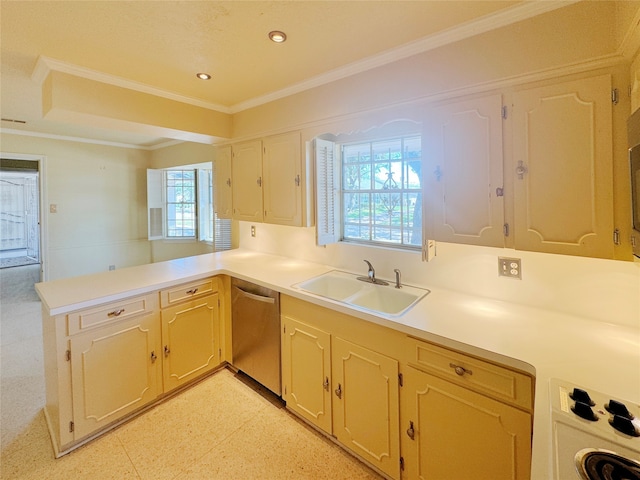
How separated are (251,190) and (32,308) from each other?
395 centimetres

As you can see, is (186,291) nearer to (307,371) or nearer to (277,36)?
(307,371)

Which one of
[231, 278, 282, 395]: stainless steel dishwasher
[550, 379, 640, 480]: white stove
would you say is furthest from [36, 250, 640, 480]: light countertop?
[231, 278, 282, 395]: stainless steel dishwasher

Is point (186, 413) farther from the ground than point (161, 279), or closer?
closer

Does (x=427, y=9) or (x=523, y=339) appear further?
(x=427, y=9)

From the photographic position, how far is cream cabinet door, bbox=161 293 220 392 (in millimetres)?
2211

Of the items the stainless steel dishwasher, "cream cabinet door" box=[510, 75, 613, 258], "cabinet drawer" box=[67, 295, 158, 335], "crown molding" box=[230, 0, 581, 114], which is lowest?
the stainless steel dishwasher

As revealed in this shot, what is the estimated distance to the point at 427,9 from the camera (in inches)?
55.3

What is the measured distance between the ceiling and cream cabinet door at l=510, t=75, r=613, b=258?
0.44 metres

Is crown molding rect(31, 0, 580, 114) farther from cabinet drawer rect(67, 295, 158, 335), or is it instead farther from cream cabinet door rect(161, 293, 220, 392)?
cream cabinet door rect(161, 293, 220, 392)

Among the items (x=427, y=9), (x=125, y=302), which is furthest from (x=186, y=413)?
(x=427, y=9)

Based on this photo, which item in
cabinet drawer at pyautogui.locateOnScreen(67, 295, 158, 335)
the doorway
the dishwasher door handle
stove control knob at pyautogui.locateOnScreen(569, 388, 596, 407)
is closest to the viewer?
stove control knob at pyautogui.locateOnScreen(569, 388, 596, 407)

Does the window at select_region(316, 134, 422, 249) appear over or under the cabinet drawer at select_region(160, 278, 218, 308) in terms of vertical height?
over

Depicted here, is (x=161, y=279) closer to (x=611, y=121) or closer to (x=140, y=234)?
(x=611, y=121)

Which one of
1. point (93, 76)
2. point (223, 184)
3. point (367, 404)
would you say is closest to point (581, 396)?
point (367, 404)
